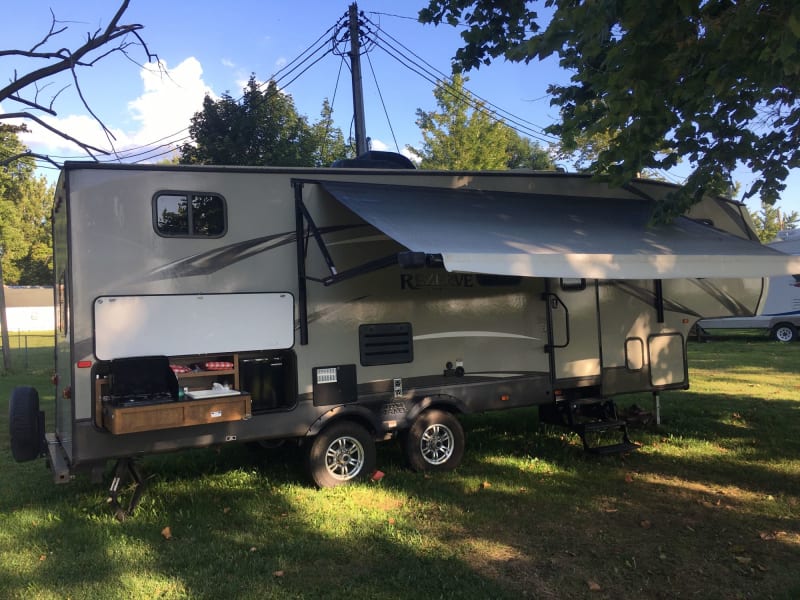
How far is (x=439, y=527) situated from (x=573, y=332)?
2.87m

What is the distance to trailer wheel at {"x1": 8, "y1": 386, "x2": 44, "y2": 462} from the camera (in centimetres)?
514

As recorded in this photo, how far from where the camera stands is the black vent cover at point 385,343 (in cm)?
578

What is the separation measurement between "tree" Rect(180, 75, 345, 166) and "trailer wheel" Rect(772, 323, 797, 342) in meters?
16.0

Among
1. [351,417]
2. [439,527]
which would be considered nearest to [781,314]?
[351,417]

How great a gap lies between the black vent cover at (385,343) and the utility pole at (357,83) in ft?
24.9

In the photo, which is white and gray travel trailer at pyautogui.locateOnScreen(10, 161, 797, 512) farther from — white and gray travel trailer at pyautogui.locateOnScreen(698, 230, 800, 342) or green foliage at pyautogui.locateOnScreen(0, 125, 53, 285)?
green foliage at pyautogui.locateOnScreen(0, 125, 53, 285)

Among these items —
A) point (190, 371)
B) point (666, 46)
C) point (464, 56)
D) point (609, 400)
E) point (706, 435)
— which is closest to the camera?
point (666, 46)

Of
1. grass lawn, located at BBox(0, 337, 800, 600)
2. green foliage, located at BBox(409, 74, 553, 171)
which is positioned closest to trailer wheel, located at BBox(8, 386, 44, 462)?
grass lawn, located at BBox(0, 337, 800, 600)

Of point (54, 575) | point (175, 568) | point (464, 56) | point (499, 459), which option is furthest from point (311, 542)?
point (464, 56)

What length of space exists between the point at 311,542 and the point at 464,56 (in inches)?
197

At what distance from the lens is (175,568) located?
416 cm

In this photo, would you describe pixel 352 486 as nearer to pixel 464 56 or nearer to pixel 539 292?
pixel 539 292

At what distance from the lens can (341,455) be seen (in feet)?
18.8

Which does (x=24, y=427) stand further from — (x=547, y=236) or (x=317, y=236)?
(x=547, y=236)
